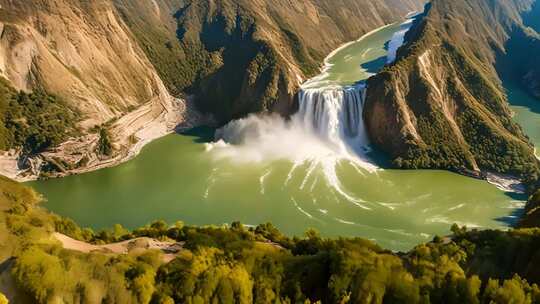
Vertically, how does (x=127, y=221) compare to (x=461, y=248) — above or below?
below

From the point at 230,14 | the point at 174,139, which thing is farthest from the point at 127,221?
the point at 230,14

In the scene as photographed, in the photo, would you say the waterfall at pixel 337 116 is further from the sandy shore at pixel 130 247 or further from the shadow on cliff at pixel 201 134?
the sandy shore at pixel 130 247

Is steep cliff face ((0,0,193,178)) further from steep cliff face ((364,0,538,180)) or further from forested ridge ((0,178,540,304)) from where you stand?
forested ridge ((0,178,540,304))

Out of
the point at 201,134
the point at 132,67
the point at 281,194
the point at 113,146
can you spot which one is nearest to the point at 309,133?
the point at 201,134

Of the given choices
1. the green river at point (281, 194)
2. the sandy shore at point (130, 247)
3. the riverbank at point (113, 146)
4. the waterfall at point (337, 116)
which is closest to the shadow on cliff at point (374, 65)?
the waterfall at point (337, 116)

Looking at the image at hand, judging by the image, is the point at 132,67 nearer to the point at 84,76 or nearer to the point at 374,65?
the point at 84,76

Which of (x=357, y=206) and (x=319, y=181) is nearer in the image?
(x=357, y=206)

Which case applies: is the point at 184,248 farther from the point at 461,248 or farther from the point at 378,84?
the point at 378,84
